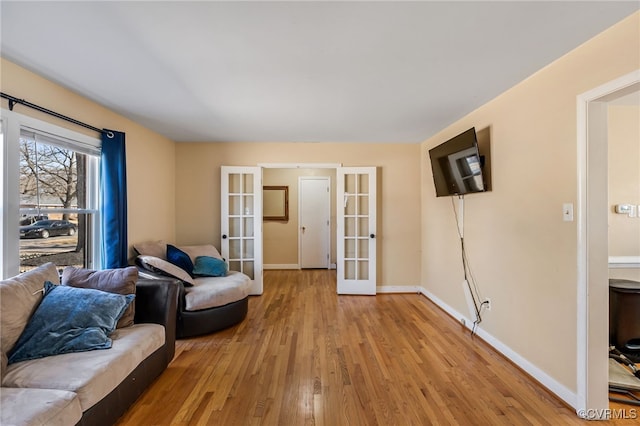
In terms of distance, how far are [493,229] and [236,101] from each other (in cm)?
277

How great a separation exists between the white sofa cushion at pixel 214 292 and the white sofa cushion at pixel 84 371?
1.06 m

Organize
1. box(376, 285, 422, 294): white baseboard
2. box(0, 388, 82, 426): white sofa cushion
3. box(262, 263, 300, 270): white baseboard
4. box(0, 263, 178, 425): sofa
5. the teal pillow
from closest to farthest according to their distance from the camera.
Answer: box(0, 388, 82, 426): white sofa cushion
box(0, 263, 178, 425): sofa
the teal pillow
box(376, 285, 422, 294): white baseboard
box(262, 263, 300, 270): white baseboard

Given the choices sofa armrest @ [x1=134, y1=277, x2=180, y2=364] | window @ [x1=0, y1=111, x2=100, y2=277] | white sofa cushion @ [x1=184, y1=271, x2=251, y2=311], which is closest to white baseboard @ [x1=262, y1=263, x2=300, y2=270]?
white sofa cushion @ [x1=184, y1=271, x2=251, y2=311]

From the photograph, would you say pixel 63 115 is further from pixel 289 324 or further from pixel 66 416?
pixel 289 324

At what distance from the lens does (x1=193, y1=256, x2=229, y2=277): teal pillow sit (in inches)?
138

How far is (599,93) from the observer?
1664 millimetres

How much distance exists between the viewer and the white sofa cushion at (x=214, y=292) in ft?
9.53

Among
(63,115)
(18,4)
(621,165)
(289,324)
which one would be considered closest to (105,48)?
(18,4)

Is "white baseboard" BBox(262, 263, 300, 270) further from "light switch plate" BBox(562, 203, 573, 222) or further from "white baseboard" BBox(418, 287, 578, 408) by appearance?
"light switch plate" BBox(562, 203, 573, 222)

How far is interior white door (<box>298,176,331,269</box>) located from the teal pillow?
2.76 m

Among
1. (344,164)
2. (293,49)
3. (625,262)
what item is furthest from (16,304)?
(625,262)

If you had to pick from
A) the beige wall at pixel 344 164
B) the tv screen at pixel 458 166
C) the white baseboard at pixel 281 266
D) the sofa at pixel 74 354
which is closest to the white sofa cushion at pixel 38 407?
the sofa at pixel 74 354

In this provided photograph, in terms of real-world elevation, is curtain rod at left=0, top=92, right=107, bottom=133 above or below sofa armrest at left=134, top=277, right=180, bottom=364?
above

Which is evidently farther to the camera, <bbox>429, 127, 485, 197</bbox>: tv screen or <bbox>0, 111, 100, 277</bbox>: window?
<bbox>429, 127, 485, 197</bbox>: tv screen
